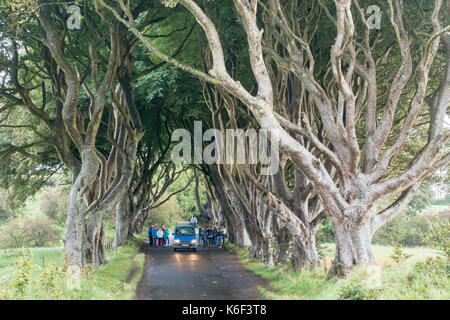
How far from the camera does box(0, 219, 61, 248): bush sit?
41.7 metres

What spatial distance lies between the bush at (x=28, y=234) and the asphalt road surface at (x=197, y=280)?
22.3m

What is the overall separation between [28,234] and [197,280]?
3284cm

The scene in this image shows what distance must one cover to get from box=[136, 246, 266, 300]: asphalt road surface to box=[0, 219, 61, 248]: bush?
2229 centimetres

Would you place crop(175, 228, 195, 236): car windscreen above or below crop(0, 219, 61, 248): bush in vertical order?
above

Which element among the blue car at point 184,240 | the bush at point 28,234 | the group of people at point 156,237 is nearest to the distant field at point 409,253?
the blue car at point 184,240

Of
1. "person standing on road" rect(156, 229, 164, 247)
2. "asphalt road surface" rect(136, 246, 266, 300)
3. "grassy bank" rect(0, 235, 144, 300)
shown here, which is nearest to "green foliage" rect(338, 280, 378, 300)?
"asphalt road surface" rect(136, 246, 266, 300)

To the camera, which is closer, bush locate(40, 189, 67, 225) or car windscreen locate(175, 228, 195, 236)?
car windscreen locate(175, 228, 195, 236)

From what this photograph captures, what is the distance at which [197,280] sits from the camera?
17562mm

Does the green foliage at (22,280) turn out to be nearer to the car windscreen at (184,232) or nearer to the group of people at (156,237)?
the car windscreen at (184,232)

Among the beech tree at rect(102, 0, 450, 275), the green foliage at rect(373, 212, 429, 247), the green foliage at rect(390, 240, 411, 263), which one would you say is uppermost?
the beech tree at rect(102, 0, 450, 275)

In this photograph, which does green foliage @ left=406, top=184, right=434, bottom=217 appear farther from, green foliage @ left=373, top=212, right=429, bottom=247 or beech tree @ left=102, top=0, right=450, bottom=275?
beech tree @ left=102, top=0, right=450, bottom=275

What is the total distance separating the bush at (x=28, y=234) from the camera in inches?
1642
